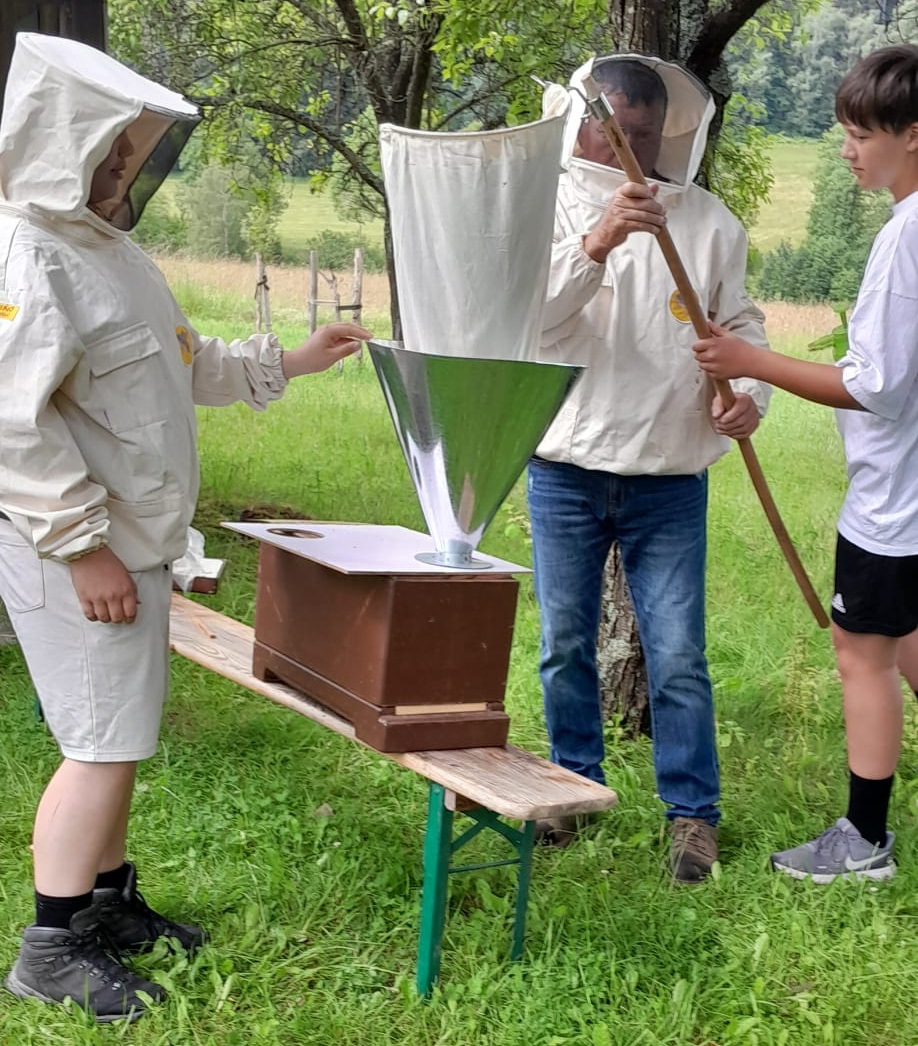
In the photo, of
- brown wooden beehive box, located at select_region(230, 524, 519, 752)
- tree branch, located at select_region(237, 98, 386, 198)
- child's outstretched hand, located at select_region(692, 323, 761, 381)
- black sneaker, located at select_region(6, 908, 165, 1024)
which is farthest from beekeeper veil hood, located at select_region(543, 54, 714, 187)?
tree branch, located at select_region(237, 98, 386, 198)

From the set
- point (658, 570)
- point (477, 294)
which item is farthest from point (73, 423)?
point (658, 570)

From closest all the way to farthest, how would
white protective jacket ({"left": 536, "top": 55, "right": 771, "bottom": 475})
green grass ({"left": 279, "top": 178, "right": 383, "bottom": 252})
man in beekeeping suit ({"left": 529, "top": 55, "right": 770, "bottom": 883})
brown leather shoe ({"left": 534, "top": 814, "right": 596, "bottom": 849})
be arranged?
man in beekeeping suit ({"left": 529, "top": 55, "right": 770, "bottom": 883}) → white protective jacket ({"left": 536, "top": 55, "right": 771, "bottom": 475}) → brown leather shoe ({"left": 534, "top": 814, "right": 596, "bottom": 849}) → green grass ({"left": 279, "top": 178, "right": 383, "bottom": 252})

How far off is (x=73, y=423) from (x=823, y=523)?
508 centimetres

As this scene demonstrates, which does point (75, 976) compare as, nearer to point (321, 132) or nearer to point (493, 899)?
point (493, 899)

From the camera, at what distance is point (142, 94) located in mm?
2297

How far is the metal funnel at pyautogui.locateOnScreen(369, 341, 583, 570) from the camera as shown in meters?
2.39

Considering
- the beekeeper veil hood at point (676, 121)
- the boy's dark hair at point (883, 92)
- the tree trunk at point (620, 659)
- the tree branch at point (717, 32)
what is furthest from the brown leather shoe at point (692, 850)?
the tree branch at point (717, 32)

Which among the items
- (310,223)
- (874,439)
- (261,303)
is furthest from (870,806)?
(310,223)

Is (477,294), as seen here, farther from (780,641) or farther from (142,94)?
(780,641)

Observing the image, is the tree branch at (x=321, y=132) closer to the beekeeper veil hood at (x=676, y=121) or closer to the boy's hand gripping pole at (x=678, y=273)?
the beekeeper veil hood at (x=676, y=121)

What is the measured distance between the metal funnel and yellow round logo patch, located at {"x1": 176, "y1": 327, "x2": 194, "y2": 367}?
0.42 metres

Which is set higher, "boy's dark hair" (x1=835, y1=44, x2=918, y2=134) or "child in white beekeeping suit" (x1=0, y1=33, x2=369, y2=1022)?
"boy's dark hair" (x1=835, y1=44, x2=918, y2=134)

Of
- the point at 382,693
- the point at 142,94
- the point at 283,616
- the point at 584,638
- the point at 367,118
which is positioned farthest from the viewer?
the point at 367,118

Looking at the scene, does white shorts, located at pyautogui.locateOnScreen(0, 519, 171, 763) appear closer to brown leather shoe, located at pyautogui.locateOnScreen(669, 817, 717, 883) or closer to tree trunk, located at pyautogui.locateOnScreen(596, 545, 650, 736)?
brown leather shoe, located at pyautogui.locateOnScreen(669, 817, 717, 883)
